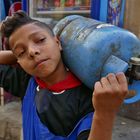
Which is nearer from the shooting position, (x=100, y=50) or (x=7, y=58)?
(x=100, y=50)

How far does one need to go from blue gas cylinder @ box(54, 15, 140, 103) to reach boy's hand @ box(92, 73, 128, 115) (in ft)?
0.51

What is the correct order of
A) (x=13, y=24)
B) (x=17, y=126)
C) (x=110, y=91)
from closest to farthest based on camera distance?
(x=110, y=91) → (x=13, y=24) → (x=17, y=126)

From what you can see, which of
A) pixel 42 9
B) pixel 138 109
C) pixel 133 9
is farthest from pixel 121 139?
pixel 42 9

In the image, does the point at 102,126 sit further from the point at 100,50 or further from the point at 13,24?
the point at 13,24

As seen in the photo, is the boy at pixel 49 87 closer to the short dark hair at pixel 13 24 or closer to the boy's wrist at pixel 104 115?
the short dark hair at pixel 13 24

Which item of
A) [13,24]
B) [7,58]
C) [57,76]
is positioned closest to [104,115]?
[57,76]

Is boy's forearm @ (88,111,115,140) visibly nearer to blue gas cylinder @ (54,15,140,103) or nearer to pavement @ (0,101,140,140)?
blue gas cylinder @ (54,15,140,103)

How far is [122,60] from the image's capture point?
4.47 ft

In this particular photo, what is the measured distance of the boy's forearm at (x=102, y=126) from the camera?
1.18 metres

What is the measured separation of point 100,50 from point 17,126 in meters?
2.49

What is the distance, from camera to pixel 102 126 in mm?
1182

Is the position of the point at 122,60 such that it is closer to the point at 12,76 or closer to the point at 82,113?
the point at 82,113

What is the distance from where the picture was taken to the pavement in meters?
3.27

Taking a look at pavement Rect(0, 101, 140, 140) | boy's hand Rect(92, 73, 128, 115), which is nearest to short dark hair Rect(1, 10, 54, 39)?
boy's hand Rect(92, 73, 128, 115)
